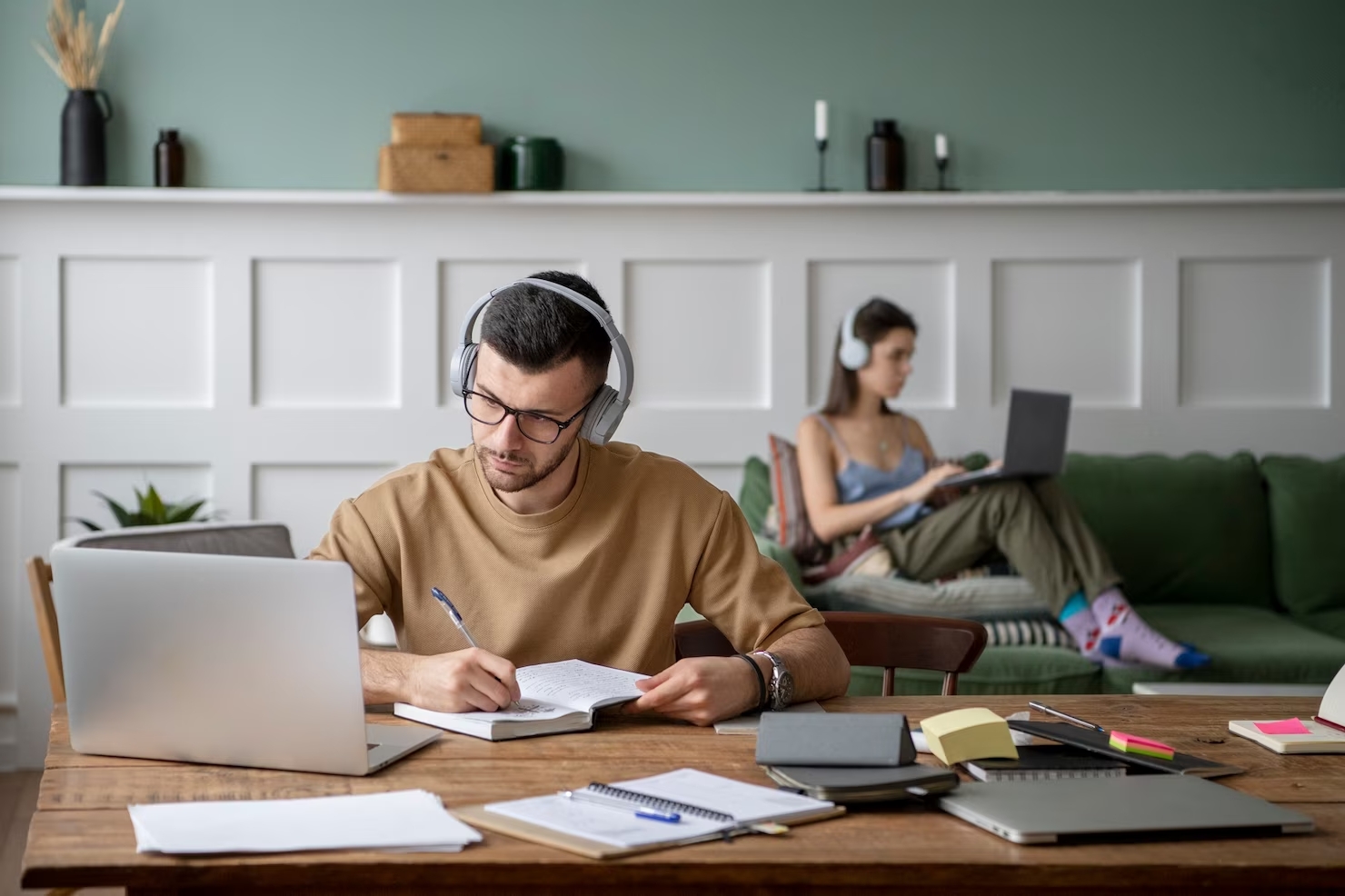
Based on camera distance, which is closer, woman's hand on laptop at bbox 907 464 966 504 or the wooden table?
the wooden table

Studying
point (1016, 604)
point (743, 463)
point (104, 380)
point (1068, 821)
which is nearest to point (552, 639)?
point (1068, 821)

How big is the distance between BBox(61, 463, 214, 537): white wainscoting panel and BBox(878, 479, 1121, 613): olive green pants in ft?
6.16

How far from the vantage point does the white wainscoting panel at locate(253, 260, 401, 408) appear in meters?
3.79

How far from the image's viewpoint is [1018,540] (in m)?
3.32

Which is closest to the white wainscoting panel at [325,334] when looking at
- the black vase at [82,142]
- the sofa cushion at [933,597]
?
the black vase at [82,142]

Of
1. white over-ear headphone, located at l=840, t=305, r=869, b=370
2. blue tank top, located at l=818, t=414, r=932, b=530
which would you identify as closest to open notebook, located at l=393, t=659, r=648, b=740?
blue tank top, located at l=818, t=414, r=932, b=530

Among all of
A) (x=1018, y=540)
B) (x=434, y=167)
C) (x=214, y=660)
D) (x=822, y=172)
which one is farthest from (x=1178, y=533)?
(x=214, y=660)

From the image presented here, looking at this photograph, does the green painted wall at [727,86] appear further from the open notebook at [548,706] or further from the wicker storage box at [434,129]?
the open notebook at [548,706]

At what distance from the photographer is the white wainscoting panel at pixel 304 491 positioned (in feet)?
12.4

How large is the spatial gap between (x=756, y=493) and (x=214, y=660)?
250cm

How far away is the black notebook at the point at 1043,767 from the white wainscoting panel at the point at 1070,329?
9.04 ft

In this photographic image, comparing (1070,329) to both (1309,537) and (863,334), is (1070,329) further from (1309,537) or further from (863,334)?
(1309,537)

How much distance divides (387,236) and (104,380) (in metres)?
0.89

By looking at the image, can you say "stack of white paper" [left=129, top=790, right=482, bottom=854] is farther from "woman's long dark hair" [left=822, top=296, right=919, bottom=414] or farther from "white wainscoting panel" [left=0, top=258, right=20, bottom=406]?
"white wainscoting panel" [left=0, top=258, right=20, bottom=406]
